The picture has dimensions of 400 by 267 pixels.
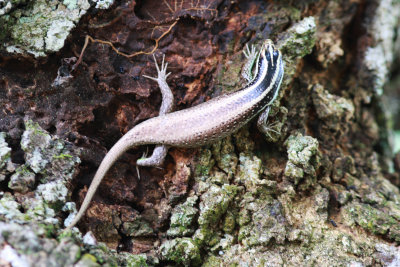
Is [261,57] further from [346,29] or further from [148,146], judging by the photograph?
[346,29]

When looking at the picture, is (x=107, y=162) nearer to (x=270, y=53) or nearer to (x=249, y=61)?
(x=249, y=61)

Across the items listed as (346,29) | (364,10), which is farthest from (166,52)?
(364,10)

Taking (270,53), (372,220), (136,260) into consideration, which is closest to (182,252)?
(136,260)

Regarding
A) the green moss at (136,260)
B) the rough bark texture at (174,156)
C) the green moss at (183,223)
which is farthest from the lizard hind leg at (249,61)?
the green moss at (136,260)

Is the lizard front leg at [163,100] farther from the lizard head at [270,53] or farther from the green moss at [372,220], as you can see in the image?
the green moss at [372,220]

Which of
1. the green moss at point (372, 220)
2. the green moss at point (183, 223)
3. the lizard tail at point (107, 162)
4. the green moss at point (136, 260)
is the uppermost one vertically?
the lizard tail at point (107, 162)

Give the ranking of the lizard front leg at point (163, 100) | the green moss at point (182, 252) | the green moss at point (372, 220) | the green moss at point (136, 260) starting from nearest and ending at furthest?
the green moss at point (136, 260) < the green moss at point (182, 252) < the green moss at point (372, 220) < the lizard front leg at point (163, 100)

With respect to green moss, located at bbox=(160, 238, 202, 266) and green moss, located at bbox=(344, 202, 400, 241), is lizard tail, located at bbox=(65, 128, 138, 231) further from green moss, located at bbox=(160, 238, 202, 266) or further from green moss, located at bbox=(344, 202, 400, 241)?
green moss, located at bbox=(344, 202, 400, 241)

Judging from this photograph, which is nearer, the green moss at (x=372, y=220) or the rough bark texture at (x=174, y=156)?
the rough bark texture at (x=174, y=156)

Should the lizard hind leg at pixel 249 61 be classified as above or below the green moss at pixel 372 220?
above
